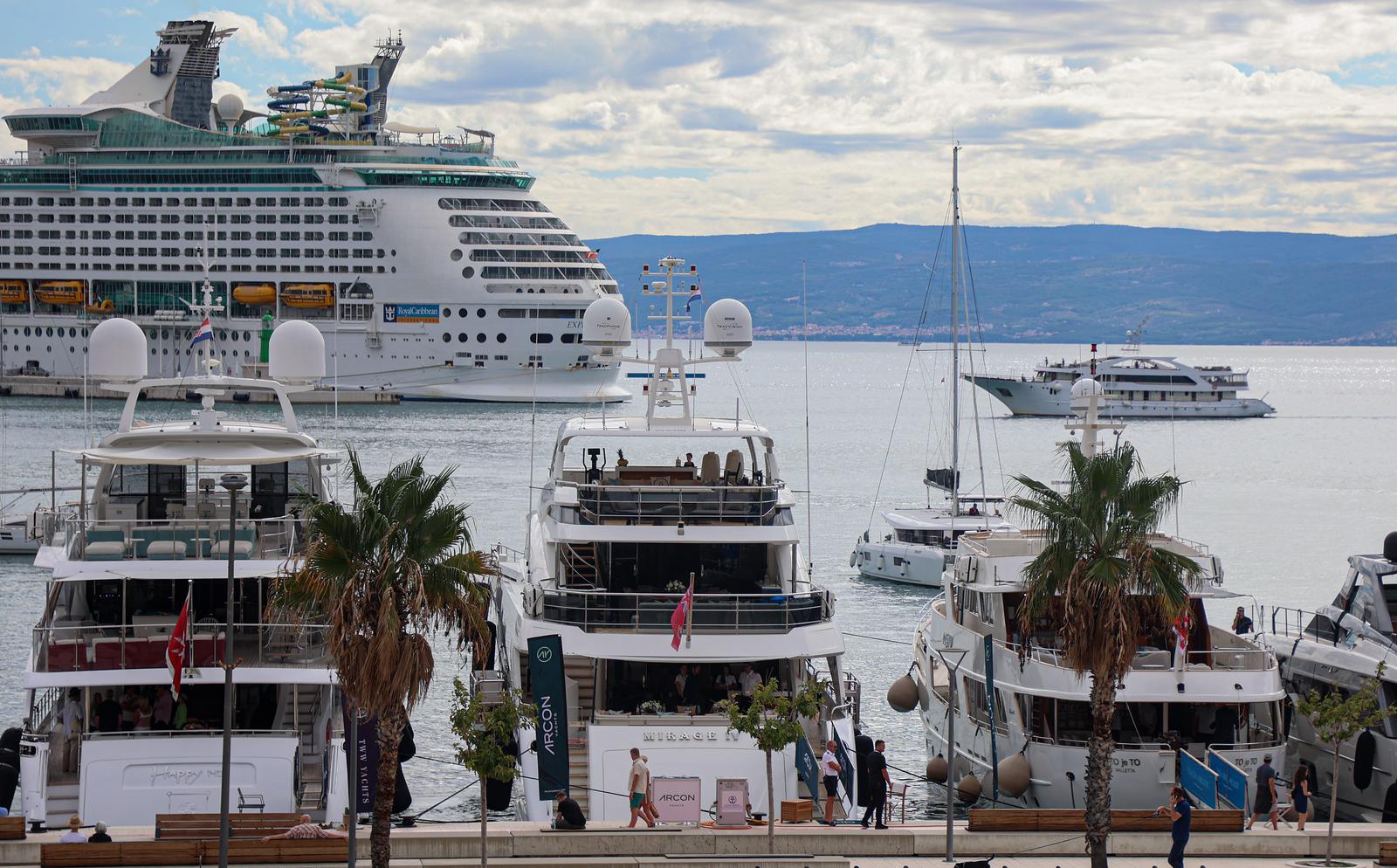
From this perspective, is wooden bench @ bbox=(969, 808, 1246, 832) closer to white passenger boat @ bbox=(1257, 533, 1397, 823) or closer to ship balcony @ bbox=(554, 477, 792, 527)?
white passenger boat @ bbox=(1257, 533, 1397, 823)

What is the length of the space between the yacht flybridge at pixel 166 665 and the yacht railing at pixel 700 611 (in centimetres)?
332

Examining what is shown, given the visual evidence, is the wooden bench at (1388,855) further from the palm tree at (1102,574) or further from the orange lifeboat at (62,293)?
the orange lifeboat at (62,293)

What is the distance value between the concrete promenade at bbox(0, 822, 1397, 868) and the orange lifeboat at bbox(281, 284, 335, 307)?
9706 centimetres


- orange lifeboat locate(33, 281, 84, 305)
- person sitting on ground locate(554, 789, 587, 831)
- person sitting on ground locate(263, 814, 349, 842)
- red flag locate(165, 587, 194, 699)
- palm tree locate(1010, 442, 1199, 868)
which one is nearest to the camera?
palm tree locate(1010, 442, 1199, 868)

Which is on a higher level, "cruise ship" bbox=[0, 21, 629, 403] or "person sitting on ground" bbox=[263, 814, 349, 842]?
"cruise ship" bbox=[0, 21, 629, 403]

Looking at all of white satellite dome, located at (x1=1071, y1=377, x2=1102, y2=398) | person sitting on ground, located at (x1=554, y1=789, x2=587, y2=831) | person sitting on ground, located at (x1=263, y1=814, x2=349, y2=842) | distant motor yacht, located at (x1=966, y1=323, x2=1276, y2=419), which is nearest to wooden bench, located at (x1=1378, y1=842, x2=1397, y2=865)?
person sitting on ground, located at (x1=554, y1=789, x2=587, y2=831)

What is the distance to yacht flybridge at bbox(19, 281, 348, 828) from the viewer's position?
20531mm

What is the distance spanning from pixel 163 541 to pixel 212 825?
439 centimetres

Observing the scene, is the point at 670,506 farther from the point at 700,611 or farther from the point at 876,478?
the point at 876,478

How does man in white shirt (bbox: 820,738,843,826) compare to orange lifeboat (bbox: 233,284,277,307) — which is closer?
man in white shirt (bbox: 820,738,843,826)

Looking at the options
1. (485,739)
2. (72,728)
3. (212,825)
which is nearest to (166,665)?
(72,728)

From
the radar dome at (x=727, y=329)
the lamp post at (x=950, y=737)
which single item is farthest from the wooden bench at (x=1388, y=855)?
the radar dome at (x=727, y=329)

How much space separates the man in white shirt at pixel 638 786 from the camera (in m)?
20.4

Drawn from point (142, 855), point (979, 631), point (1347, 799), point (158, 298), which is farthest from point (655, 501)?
point (158, 298)
